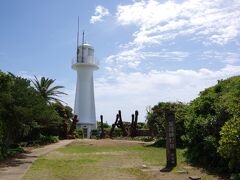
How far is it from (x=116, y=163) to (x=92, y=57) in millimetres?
32198

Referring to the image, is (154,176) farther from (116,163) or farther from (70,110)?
(70,110)

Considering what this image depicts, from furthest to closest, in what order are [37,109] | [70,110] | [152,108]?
1. [70,110]
2. [152,108]
3. [37,109]

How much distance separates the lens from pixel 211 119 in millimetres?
12273

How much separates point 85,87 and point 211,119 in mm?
35025

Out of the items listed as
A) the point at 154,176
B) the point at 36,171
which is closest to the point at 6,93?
the point at 36,171

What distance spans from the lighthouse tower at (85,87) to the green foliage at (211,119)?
1224 inches

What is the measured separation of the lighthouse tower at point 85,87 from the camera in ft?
150

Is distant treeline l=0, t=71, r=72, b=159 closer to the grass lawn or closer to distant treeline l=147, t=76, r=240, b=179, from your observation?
the grass lawn

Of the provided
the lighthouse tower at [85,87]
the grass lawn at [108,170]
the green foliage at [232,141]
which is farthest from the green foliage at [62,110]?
the green foliage at [232,141]

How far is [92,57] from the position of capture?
45844mm

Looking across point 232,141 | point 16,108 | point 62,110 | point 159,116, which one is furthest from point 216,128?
point 62,110

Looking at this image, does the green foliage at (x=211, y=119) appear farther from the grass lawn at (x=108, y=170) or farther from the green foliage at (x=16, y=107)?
the green foliage at (x=16, y=107)

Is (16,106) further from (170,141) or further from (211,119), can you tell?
(211,119)

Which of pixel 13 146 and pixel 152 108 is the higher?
pixel 152 108
